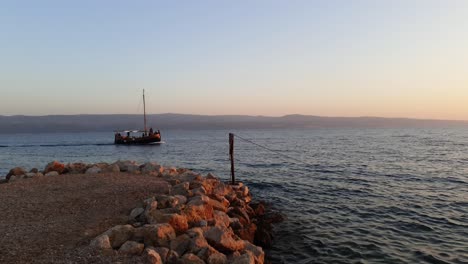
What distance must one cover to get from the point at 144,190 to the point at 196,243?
5321mm

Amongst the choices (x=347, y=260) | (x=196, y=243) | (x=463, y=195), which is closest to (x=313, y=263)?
(x=347, y=260)

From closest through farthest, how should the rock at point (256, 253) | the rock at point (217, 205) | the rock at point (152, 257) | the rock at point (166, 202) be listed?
the rock at point (152, 257), the rock at point (256, 253), the rock at point (166, 202), the rock at point (217, 205)

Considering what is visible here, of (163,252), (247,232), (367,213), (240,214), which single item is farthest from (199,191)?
(367,213)

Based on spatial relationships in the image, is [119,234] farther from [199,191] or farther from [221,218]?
[199,191]

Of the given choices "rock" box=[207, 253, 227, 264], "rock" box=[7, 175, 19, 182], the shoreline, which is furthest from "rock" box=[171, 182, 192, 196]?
"rock" box=[7, 175, 19, 182]

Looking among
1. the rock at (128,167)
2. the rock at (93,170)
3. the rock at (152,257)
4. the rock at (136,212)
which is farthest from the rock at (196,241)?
the rock at (93,170)

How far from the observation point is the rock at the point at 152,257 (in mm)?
6652

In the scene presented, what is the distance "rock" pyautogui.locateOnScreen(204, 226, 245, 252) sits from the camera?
8.04 metres

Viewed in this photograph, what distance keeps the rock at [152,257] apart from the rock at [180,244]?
2.48ft

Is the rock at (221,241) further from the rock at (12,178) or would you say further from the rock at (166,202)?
the rock at (12,178)

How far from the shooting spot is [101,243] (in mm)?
7133

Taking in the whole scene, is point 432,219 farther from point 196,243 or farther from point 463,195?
point 196,243

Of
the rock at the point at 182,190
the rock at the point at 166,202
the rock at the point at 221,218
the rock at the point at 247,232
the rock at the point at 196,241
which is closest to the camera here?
the rock at the point at 196,241

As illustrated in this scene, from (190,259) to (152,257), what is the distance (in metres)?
0.78
